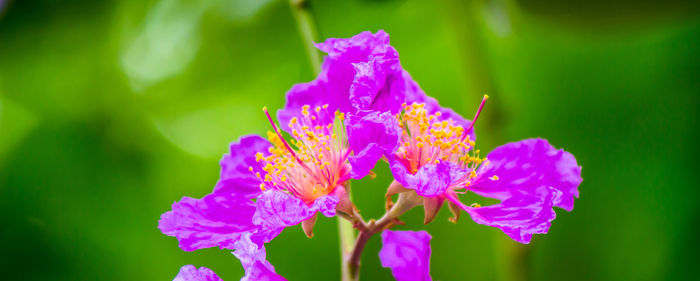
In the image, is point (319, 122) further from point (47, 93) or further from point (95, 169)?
point (47, 93)

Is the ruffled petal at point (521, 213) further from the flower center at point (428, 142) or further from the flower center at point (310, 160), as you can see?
the flower center at point (310, 160)

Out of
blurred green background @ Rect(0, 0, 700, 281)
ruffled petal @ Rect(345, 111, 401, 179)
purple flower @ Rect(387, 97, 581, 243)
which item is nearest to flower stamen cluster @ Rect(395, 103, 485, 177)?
purple flower @ Rect(387, 97, 581, 243)

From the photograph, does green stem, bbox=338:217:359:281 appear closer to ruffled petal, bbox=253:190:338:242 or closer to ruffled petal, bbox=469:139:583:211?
ruffled petal, bbox=253:190:338:242

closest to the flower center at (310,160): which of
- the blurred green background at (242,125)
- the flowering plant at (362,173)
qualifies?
the flowering plant at (362,173)

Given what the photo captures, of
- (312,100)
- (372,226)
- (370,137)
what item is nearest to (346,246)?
(372,226)

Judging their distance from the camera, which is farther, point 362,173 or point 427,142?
point 427,142

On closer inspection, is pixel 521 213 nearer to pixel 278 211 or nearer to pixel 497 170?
pixel 497 170
